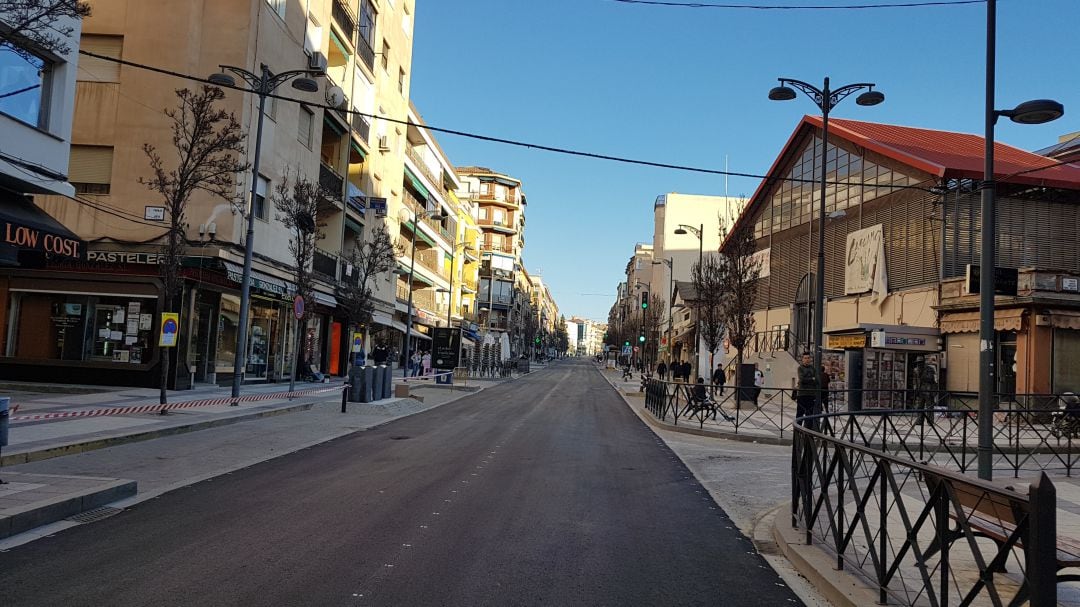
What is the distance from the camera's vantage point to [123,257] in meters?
21.9

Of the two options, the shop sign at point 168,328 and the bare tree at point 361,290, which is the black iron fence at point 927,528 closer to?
the shop sign at point 168,328

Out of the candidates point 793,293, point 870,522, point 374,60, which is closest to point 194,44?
point 374,60

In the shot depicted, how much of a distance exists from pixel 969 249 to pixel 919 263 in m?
1.88

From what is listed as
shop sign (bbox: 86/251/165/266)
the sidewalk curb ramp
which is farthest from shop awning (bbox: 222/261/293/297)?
the sidewalk curb ramp

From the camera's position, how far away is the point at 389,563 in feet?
18.1

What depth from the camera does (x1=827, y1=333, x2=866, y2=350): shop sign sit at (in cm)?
2650

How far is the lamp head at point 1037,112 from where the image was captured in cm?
959

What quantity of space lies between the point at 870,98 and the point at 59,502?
17.0 m

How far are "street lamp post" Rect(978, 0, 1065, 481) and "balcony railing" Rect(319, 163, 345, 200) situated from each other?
2504cm

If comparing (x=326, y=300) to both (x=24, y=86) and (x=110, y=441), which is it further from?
(x=110, y=441)

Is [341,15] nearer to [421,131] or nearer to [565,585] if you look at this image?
[421,131]

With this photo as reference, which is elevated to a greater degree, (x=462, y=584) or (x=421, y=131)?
(x=421, y=131)

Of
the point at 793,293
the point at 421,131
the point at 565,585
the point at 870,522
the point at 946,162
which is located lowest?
the point at 565,585

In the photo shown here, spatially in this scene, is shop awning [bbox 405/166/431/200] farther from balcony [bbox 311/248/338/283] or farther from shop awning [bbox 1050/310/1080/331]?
shop awning [bbox 1050/310/1080/331]
